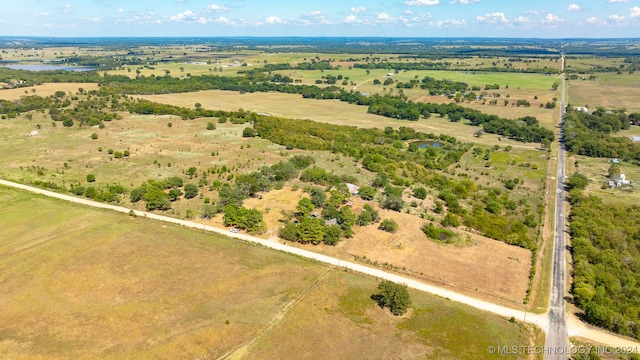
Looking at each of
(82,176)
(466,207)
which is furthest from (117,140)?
(466,207)

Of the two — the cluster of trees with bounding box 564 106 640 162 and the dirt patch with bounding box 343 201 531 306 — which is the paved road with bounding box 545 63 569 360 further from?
the cluster of trees with bounding box 564 106 640 162

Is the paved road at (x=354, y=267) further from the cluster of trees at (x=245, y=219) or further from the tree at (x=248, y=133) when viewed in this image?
the tree at (x=248, y=133)

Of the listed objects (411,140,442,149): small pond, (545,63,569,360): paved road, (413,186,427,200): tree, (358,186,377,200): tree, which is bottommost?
(545,63,569,360): paved road

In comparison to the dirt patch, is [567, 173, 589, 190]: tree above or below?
above

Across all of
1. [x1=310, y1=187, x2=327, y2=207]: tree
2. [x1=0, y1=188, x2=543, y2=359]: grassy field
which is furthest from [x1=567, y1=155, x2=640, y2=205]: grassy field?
[x1=310, y1=187, x2=327, y2=207]: tree

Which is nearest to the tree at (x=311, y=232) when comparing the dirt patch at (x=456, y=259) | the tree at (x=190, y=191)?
the dirt patch at (x=456, y=259)

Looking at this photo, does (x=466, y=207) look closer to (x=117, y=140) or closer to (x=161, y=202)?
(x=161, y=202)
